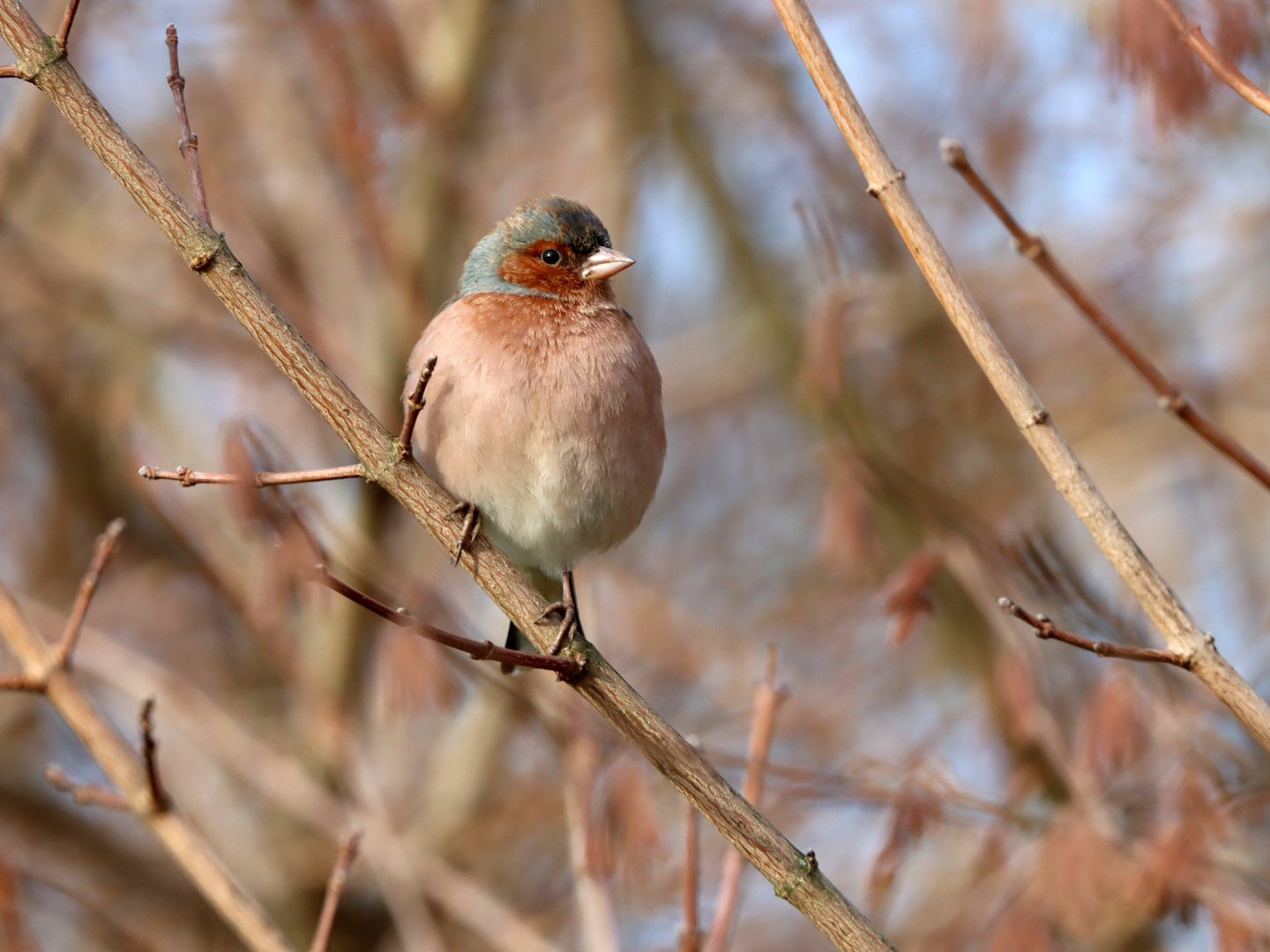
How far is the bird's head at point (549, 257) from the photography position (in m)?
4.52

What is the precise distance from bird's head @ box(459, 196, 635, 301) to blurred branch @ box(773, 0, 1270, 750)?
199 centimetres

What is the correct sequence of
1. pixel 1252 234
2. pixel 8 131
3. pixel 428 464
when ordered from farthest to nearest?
pixel 1252 234
pixel 8 131
pixel 428 464

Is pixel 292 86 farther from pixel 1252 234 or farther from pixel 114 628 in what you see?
pixel 1252 234

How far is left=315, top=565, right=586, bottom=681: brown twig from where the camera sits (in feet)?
7.46

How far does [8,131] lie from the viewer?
6.44 m

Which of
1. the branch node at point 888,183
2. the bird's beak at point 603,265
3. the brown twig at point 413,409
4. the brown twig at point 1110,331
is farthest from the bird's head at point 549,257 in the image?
the brown twig at point 1110,331

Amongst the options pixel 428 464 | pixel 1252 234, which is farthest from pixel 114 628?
pixel 1252 234

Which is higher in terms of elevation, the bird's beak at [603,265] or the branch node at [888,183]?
the bird's beak at [603,265]

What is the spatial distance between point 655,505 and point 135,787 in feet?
21.6

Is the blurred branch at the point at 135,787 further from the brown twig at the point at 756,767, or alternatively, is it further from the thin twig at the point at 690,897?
the brown twig at the point at 756,767

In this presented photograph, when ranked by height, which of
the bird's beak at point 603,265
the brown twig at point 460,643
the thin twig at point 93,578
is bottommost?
the brown twig at point 460,643

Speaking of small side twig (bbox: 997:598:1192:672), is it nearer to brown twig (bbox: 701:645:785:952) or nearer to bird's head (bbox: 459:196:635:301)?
brown twig (bbox: 701:645:785:952)

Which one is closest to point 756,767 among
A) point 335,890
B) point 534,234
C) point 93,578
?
point 335,890

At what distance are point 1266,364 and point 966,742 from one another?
11.8 feet
